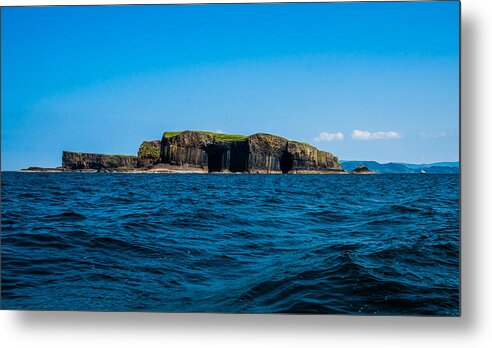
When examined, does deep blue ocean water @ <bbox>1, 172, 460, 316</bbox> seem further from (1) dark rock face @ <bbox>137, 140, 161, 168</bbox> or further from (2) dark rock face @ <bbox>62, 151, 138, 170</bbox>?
(1) dark rock face @ <bbox>137, 140, 161, 168</bbox>

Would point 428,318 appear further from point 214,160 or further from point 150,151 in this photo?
point 214,160

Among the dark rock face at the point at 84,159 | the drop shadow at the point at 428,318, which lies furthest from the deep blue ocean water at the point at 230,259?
the dark rock face at the point at 84,159

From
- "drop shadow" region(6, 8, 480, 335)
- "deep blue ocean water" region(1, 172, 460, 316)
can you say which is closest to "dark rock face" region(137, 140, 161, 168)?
"deep blue ocean water" region(1, 172, 460, 316)

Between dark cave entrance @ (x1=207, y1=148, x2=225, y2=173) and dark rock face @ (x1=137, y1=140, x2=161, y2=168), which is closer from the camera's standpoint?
dark rock face @ (x1=137, y1=140, x2=161, y2=168)

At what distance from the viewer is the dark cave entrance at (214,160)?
16.3 m

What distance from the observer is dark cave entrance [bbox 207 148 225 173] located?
16283mm

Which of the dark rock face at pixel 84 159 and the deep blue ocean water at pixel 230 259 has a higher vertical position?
the dark rock face at pixel 84 159

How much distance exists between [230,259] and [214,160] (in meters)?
13.8

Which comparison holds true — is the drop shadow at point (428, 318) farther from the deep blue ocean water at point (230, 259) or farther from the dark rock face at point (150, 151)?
the dark rock face at point (150, 151)

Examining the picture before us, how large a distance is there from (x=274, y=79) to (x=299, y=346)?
9.37ft

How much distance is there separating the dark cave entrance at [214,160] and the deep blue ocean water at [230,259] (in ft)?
34.5

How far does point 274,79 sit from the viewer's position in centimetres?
493

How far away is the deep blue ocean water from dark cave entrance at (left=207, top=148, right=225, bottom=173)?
34.5ft

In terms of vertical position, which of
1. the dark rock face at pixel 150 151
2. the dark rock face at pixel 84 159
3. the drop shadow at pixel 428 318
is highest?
the dark rock face at pixel 150 151
